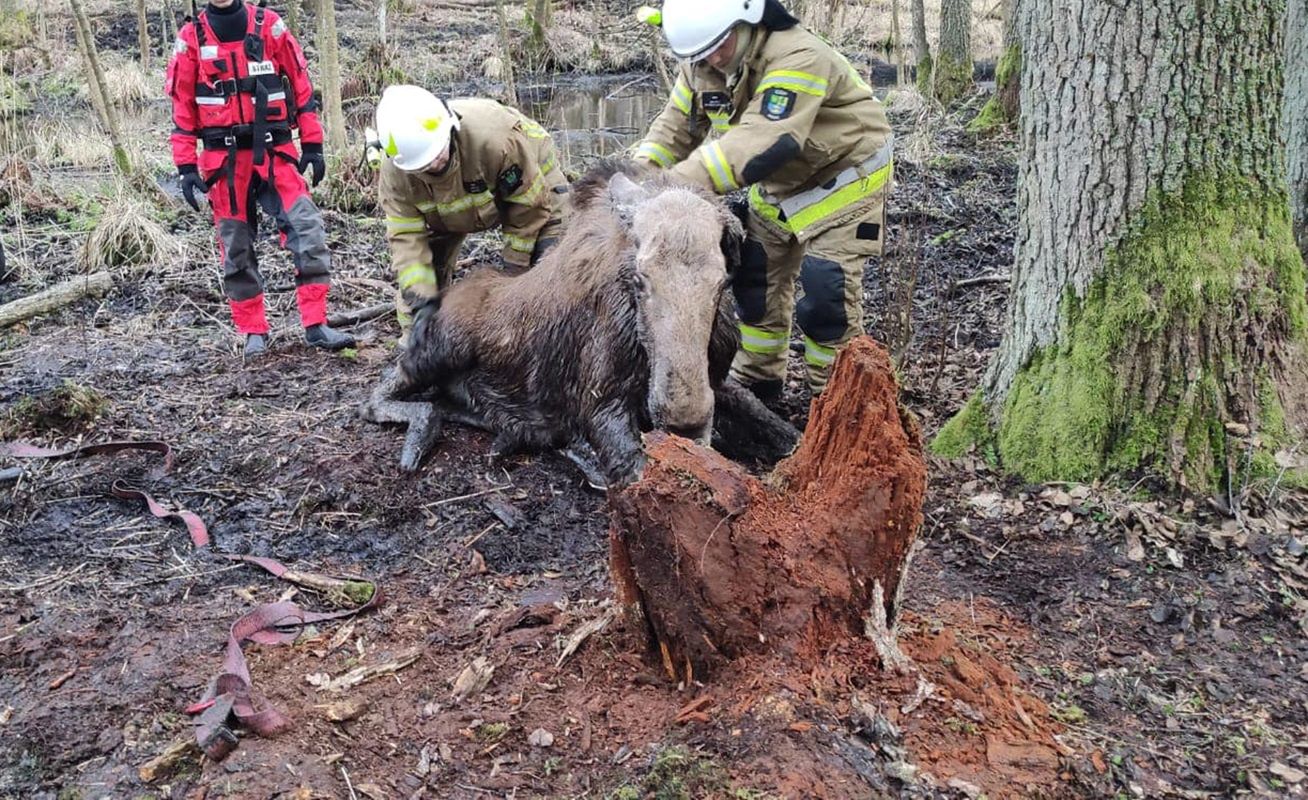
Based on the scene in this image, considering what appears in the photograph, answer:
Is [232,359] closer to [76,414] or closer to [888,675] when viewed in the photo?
[76,414]

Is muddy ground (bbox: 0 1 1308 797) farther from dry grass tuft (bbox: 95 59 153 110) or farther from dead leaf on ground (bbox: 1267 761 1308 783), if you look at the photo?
dry grass tuft (bbox: 95 59 153 110)

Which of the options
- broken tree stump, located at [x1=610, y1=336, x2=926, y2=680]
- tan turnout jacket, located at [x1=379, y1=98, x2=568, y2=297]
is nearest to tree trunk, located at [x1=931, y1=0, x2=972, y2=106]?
tan turnout jacket, located at [x1=379, y1=98, x2=568, y2=297]

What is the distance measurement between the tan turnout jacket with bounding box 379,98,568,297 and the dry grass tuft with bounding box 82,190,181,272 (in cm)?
393

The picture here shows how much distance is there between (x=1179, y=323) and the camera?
156 inches

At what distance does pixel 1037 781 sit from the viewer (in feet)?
8.03

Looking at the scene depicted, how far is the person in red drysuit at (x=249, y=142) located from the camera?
6.72 m

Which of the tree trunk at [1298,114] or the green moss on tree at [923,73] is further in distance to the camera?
the green moss on tree at [923,73]

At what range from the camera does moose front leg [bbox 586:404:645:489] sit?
15.0 feet

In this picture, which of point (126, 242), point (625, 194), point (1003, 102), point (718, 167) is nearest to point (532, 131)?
point (625, 194)

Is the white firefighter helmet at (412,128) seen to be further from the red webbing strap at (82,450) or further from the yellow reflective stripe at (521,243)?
the red webbing strap at (82,450)

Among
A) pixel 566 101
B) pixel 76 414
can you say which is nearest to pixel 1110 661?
pixel 76 414

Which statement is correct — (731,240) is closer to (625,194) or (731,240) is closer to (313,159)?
(625,194)

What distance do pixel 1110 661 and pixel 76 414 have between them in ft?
17.3

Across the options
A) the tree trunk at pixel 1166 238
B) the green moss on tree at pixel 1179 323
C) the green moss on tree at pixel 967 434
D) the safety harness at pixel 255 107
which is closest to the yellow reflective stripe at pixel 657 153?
the tree trunk at pixel 1166 238
